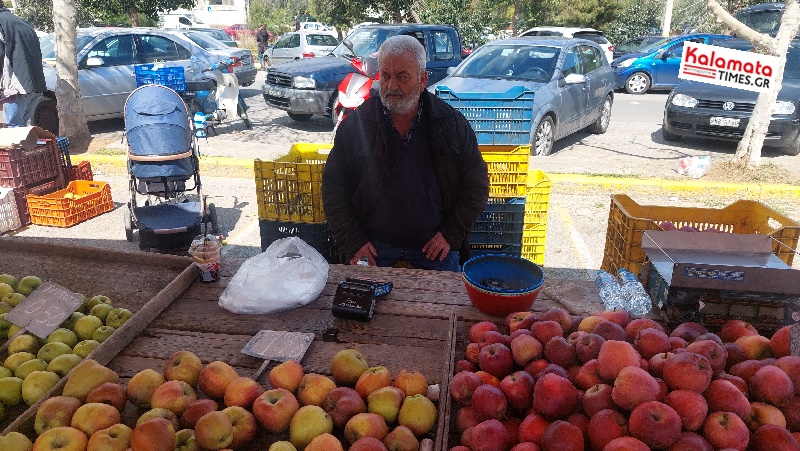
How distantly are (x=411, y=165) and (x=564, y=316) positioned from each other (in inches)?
61.0

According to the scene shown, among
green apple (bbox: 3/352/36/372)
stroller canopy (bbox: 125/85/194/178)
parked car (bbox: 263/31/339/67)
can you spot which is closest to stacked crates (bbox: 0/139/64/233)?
stroller canopy (bbox: 125/85/194/178)

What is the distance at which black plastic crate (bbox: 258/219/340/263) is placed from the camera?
4.35 m

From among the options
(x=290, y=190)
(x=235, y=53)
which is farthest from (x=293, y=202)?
→ (x=235, y=53)

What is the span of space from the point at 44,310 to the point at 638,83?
18694 millimetres

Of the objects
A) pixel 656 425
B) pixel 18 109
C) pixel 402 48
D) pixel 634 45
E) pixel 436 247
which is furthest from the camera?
pixel 634 45

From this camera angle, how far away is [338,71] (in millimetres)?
11500

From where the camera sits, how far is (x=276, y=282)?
8.27 feet

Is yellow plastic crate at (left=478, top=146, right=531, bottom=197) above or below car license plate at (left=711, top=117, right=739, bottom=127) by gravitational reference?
above

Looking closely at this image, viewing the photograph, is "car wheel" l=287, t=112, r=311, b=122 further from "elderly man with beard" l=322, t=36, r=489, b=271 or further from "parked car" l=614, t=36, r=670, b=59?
"parked car" l=614, t=36, r=670, b=59

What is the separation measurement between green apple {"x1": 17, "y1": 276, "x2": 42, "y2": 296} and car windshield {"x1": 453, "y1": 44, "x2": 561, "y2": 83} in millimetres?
7730

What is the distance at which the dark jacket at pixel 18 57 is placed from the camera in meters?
7.15

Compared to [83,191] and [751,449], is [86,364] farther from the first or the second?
[83,191]

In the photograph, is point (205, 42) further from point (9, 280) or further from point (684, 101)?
point (9, 280)

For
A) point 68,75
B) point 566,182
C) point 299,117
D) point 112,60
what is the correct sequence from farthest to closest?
point 299,117, point 112,60, point 68,75, point 566,182
